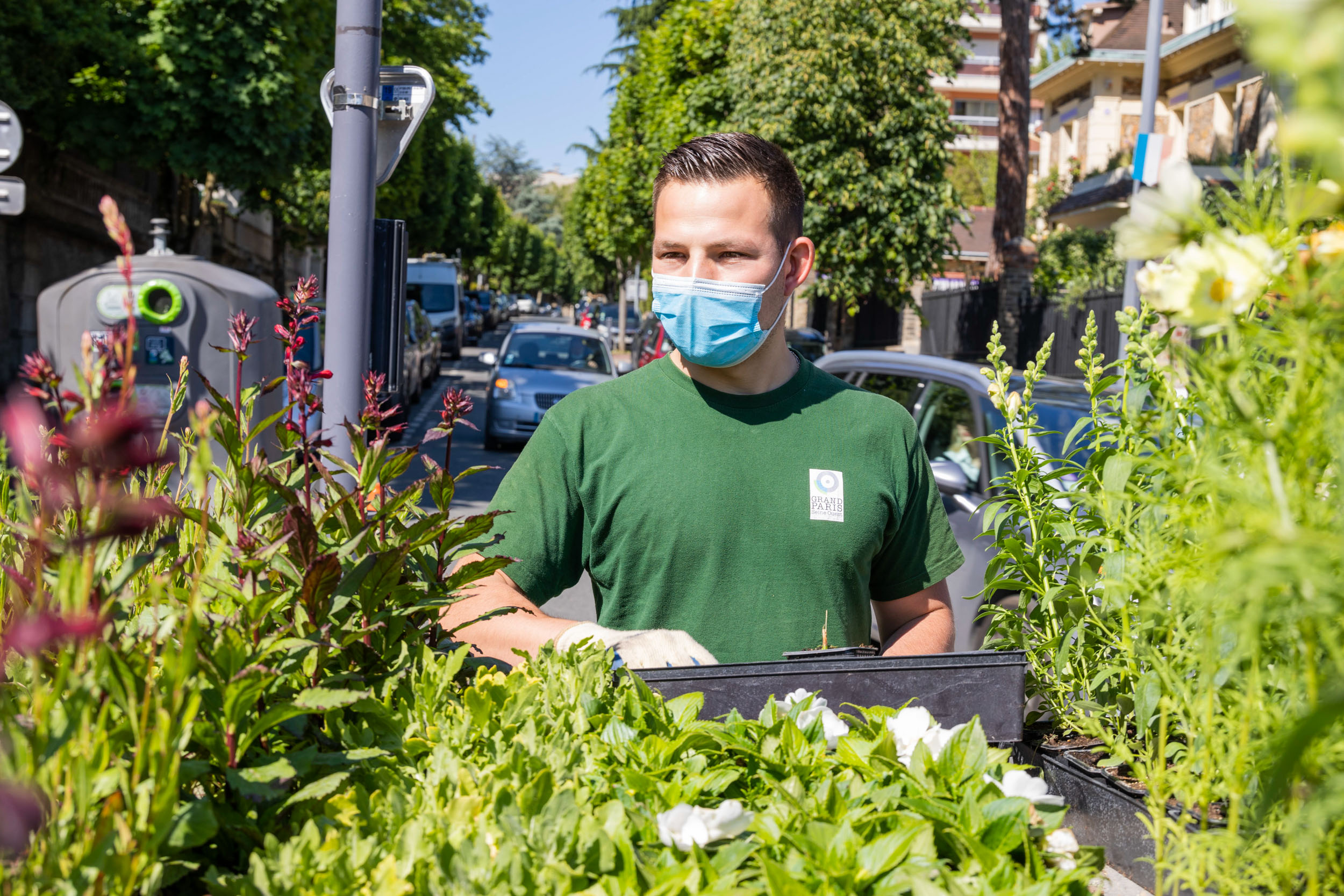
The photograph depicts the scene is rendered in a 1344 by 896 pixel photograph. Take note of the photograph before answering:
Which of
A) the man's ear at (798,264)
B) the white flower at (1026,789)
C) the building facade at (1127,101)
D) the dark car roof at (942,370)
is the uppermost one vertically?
the building facade at (1127,101)

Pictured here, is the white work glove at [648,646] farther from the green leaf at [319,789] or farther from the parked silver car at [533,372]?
the parked silver car at [533,372]

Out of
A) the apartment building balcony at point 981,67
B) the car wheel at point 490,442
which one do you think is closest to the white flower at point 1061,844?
the car wheel at point 490,442

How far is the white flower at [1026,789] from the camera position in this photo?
1.25 m

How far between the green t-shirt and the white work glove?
42 cm

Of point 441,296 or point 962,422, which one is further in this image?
point 441,296

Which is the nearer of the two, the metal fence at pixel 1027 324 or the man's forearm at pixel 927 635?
the man's forearm at pixel 927 635

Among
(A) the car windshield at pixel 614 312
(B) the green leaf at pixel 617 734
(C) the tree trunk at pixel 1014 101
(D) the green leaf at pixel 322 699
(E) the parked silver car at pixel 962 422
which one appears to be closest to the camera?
(D) the green leaf at pixel 322 699

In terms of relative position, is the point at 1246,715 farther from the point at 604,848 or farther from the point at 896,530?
the point at 896,530

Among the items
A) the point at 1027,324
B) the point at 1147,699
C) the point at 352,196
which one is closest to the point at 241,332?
the point at 1147,699

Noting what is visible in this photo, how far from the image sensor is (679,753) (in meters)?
1.32

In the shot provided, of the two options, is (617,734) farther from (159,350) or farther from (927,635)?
(159,350)

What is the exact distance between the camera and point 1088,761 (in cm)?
165

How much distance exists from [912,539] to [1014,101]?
1788 cm

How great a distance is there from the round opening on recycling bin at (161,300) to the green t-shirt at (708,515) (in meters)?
7.25
